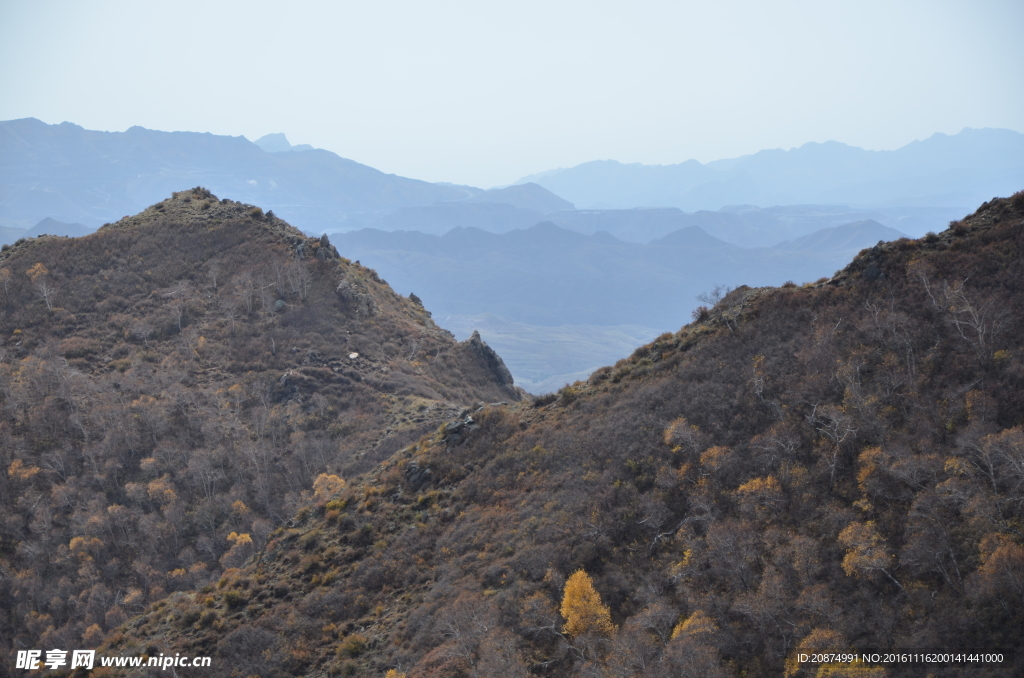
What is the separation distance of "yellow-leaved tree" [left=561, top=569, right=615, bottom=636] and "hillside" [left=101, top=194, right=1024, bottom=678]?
88 millimetres

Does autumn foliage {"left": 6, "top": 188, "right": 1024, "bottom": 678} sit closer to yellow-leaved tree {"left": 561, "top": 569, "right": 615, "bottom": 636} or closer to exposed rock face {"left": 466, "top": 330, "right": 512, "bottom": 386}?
yellow-leaved tree {"left": 561, "top": 569, "right": 615, "bottom": 636}

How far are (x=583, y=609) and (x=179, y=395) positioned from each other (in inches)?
1728

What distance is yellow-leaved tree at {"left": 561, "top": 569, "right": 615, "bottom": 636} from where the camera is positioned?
18484 millimetres

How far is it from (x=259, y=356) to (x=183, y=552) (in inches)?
857

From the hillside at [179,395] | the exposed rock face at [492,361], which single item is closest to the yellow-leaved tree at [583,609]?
the hillside at [179,395]

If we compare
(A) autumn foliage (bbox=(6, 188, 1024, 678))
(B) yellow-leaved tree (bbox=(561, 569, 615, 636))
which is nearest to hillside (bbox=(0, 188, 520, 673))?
Answer: (A) autumn foliage (bbox=(6, 188, 1024, 678))

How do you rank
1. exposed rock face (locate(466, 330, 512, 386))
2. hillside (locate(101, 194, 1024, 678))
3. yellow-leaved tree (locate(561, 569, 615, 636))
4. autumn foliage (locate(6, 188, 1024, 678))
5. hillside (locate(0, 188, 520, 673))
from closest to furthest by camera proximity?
hillside (locate(101, 194, 1024, 678)) < autumn foliage (locate(6, 188, 1024, 678)) < yellow-leaved tree (locate(561, 569, 615, 636)) < hillside (locate(0, 188, 520, 673)) < exposed rock face (locate(466, 330, 512, 386))

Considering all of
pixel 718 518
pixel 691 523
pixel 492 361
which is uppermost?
pixel 492 361

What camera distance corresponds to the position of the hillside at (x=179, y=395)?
1448 inches

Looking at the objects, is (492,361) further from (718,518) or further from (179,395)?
(718,518)

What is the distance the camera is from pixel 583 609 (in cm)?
1892

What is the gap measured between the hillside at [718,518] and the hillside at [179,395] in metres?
11.4

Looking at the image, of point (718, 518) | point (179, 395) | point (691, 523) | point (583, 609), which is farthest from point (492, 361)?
point (583, 609)

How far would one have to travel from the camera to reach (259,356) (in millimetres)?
54281
